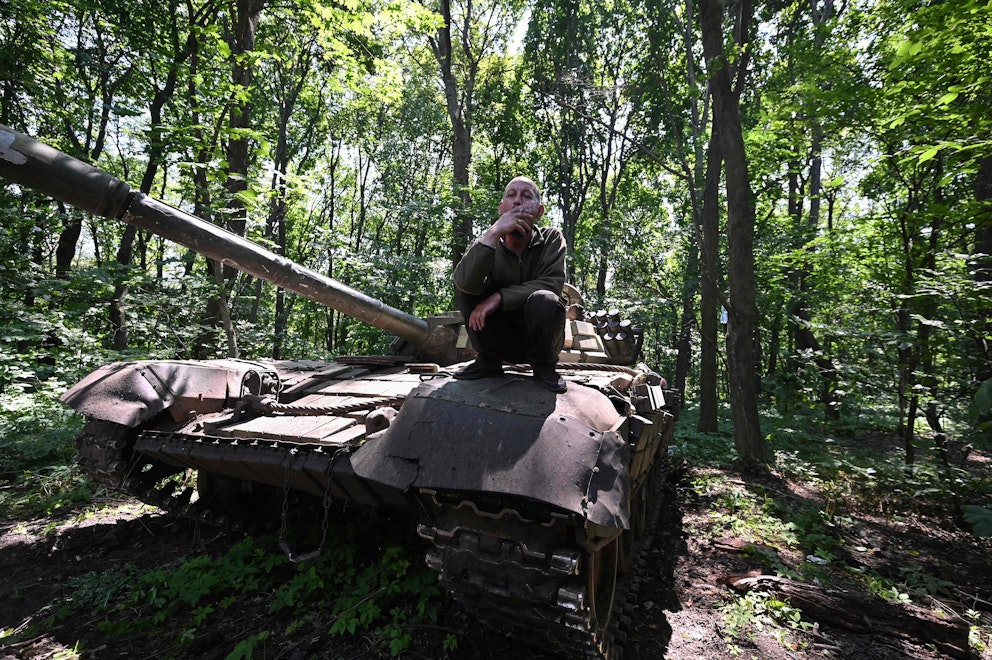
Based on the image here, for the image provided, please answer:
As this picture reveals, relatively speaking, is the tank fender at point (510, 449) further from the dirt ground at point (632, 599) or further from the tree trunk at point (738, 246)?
the tree trunk at point (738, 246)

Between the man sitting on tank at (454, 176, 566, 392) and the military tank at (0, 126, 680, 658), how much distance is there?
174mm

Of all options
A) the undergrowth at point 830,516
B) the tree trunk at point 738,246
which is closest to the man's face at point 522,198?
the undergrowth at point 830,516

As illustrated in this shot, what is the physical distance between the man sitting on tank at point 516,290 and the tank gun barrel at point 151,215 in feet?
6.16

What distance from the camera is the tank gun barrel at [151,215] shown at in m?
2.70

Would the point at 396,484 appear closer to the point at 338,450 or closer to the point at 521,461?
the point at 521,461

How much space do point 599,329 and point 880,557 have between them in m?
3.63

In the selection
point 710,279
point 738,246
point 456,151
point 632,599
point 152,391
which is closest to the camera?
point 632,599

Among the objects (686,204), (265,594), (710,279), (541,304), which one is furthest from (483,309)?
(686,204)

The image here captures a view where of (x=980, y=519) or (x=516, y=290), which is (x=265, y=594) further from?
(x=980, y=519)

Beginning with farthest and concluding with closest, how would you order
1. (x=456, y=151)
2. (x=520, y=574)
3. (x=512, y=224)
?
1. (x=456, y=151)
2. (x=512, y=224)
3. (x=520, y=574)

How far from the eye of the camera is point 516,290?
2.95 meters

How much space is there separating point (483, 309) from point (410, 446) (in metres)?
0.86

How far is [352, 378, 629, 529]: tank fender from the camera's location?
2191 mm

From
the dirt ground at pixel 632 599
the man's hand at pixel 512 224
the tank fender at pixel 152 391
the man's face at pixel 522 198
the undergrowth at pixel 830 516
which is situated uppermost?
the man's face at pixel 522 198
